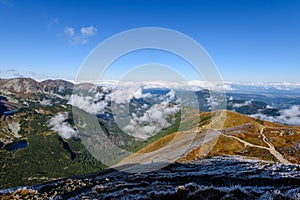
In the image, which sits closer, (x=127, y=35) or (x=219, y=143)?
(x=127, y=35)

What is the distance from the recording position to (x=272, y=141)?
132 m

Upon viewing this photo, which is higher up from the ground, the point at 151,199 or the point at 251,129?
the point at 151,199

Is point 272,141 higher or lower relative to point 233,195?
lower

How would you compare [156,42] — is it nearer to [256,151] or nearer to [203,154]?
[203,154]

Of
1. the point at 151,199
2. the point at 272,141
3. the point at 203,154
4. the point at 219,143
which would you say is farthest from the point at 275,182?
the point at 272,141

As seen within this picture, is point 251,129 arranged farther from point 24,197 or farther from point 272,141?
point 24,197

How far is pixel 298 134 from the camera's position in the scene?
143m

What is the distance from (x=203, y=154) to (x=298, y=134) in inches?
3192

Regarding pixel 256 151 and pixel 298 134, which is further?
pixel 298 134

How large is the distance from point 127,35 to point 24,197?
1117 inches

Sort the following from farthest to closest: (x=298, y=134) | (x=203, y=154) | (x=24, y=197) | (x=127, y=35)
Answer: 1. (x=298, y=134)
2. (x=203, y=154)
3. (x=127, y=35)
4. (x=24, y=197)

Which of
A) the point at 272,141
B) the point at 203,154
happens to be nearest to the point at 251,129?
the point at 272,141

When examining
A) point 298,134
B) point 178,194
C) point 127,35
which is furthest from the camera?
point 298,134

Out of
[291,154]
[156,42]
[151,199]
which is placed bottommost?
[291,154]
